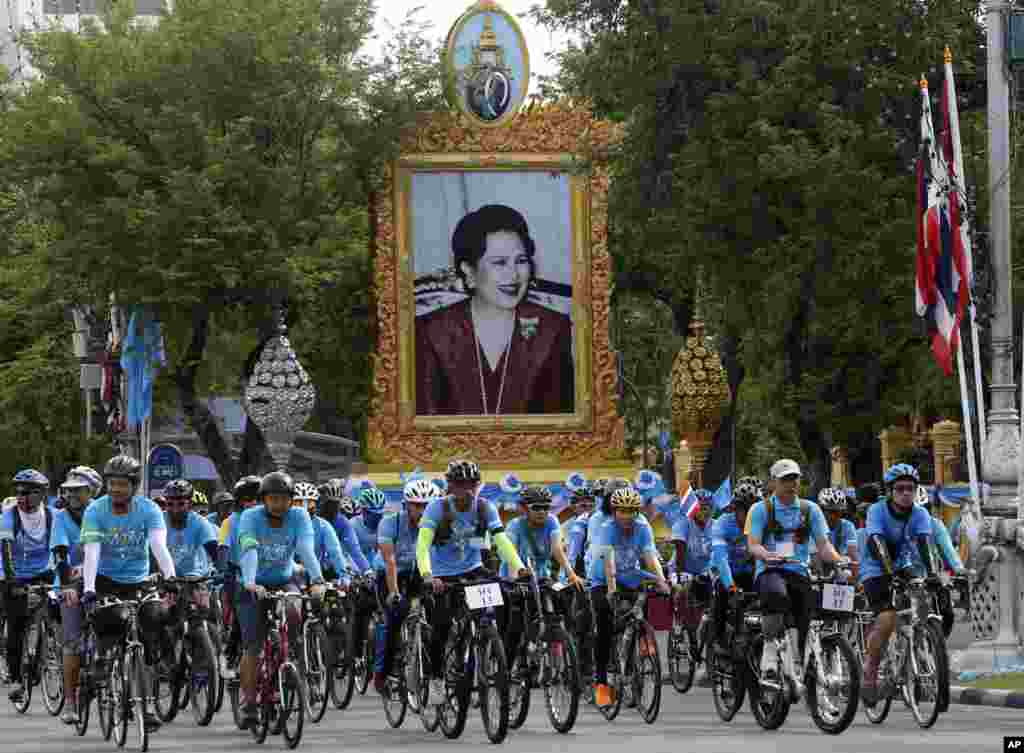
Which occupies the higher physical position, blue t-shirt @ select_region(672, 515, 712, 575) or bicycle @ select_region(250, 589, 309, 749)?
blue t-shirt @ select_region(672, 515, 712, 575)

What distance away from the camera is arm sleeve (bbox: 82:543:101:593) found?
1678cm

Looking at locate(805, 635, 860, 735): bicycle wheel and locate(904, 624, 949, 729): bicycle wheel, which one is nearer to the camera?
locate(805, 635, 860, 735): bicycle wheel

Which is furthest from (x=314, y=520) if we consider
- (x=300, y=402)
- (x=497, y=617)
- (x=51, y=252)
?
(x=51, y=252)

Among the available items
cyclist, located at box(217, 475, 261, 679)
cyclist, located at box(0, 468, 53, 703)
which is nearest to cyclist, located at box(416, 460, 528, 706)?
cyclist, located at box(217, 475, 261, 679)

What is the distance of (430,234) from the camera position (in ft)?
Result: 146

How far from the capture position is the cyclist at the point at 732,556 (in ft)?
64.1

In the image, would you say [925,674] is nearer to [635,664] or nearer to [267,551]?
[635,664]

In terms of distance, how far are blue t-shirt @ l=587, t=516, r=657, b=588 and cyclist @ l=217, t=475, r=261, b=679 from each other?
2.83 m

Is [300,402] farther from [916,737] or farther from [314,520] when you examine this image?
[916,737]

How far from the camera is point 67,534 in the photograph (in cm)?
1922

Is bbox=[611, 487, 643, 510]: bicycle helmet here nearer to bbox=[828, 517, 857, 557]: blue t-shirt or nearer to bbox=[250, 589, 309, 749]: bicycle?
bbox=[828, 517, 857, 557]: blue t-shirt

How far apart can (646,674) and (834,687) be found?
2.47 meters

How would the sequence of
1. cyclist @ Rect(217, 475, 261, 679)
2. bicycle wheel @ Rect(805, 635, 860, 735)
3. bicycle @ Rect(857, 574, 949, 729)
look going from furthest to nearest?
cyclist @ Rect(217, 475, 261, 679), bicycle @ Rect(857, 574, 949, 729), bicycle wheel @ Rect(805, 635, 860, 735)

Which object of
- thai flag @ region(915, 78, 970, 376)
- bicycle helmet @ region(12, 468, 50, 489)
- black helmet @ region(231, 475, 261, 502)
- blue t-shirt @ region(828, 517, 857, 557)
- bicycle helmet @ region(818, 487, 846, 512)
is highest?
thai flag @ region(915, 78, 970, 376)
